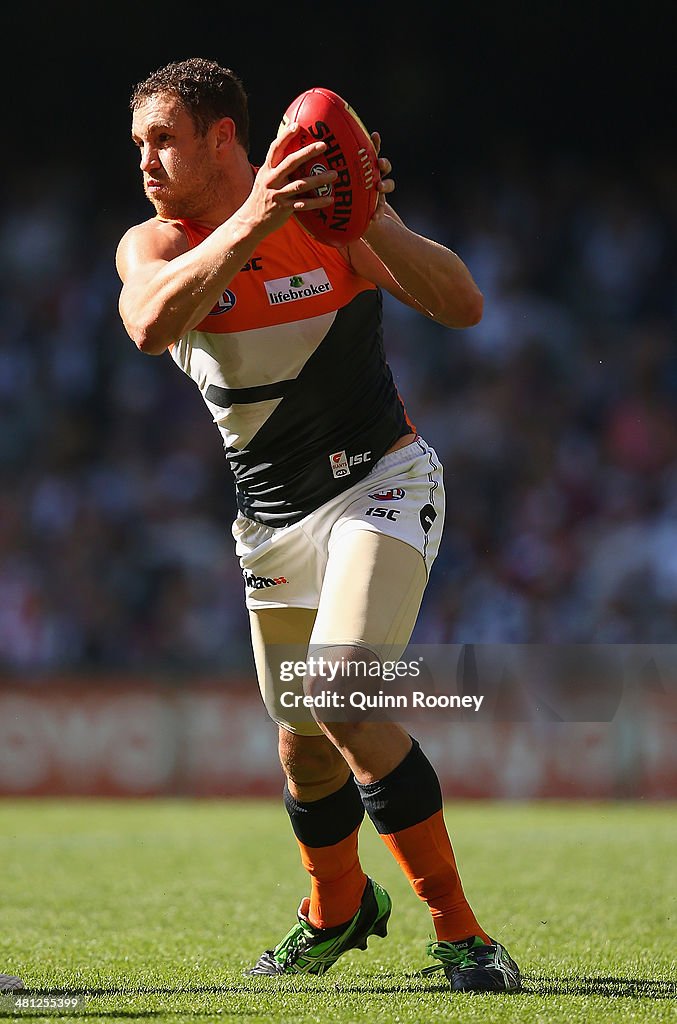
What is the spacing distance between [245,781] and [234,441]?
5973 millimetres

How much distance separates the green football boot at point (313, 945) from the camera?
3.56 m

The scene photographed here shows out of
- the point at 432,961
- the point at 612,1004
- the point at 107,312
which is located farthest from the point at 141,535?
the point at 612,1004

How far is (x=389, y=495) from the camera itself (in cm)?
343

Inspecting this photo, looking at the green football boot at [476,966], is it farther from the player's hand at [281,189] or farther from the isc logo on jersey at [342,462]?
the player's hand at [281,189]

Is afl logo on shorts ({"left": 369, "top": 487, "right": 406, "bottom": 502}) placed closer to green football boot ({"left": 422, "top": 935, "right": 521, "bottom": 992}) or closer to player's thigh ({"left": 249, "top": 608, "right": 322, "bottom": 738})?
player's thigh ({"left": 249, "top": 608, "right": 322, "bottom": 738})

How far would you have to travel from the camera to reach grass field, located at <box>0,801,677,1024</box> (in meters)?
3.00

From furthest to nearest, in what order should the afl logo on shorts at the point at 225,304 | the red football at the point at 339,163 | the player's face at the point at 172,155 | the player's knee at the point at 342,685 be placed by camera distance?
the afl logo on shorts at the point at 225,304
the player's face at the point at 172,155
the player's knee at the point at 342,685
the red football at the point at 339,163

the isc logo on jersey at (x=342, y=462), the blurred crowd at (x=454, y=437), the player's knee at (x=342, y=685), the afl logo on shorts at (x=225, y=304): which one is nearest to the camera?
the player's knee at (x=342, y=685)

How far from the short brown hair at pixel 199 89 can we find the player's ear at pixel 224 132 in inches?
0.5

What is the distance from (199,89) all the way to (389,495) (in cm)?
113

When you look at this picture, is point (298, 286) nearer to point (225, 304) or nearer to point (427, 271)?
point (225, 304)

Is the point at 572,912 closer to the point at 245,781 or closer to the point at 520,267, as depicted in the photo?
the point at 245,781

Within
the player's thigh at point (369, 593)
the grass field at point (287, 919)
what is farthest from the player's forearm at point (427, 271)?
the grass field at point (287, 919)

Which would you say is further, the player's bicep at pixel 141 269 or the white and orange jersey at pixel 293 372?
the white and orange jersey at pixel 293 372
